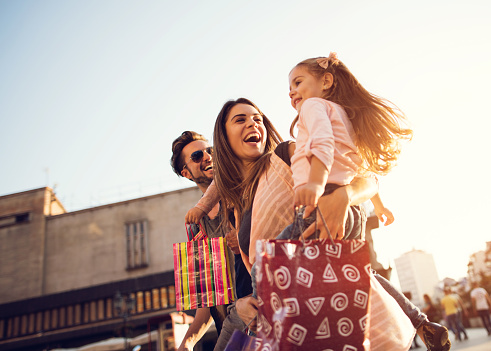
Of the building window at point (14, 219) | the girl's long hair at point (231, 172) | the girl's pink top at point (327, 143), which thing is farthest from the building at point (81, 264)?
the girl's pink top at point (327, 143)

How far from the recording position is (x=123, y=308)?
17938mm

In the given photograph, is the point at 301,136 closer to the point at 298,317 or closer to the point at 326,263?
the point at 326,263

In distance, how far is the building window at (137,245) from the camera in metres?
27.2

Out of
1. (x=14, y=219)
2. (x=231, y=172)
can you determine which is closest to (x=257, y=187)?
(x=231, y=172)

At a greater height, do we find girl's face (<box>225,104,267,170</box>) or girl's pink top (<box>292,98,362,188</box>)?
girl's face (<box>225,104,267,170</box>)

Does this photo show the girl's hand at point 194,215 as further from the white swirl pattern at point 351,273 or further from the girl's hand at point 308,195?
the white swirl pattern at point 351,273

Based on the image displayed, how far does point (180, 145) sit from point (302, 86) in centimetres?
209

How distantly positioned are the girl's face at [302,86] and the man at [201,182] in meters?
1.00

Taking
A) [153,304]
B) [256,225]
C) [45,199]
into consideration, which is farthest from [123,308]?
[256,225]

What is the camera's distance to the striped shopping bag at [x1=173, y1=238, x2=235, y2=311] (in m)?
2.80

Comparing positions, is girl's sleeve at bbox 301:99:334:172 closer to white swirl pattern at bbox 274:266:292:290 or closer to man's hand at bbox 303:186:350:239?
man's hand at bbox 303:186:350:239

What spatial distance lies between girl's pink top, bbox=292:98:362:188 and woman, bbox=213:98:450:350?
0.31ft

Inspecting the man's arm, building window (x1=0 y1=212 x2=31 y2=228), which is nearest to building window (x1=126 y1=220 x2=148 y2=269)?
building window (x1=0 y1=212 x2=31 y2=228)

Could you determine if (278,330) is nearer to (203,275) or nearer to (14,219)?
(203,275)
